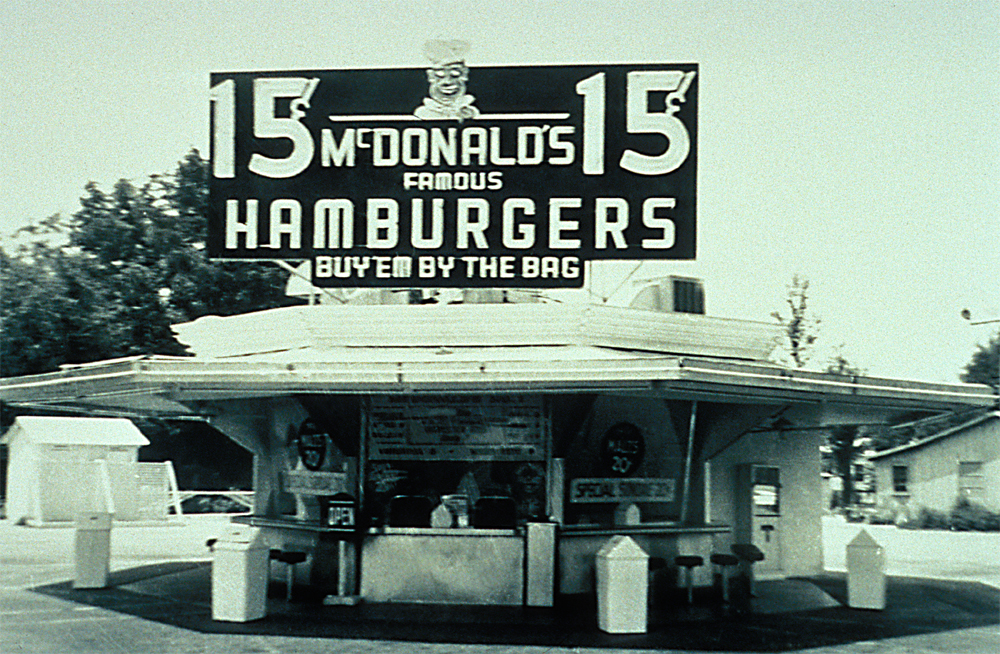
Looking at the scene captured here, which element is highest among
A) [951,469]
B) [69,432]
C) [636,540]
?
[69,432]

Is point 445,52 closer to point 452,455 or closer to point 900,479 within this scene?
A: point 452,455

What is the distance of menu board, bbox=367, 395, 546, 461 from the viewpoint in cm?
1595

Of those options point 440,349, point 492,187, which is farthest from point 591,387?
point 492,187

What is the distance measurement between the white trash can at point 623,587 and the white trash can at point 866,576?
13.4 feet

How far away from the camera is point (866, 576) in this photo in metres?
15.5

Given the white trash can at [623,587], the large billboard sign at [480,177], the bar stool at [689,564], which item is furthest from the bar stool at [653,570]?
the large billboard sign at [480,177]

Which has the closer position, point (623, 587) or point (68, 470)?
point (623, 587)

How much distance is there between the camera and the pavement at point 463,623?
12156 mm

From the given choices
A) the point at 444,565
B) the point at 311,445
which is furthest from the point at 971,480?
the point at 444,565

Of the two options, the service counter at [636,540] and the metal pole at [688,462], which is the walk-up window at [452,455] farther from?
the metal pole at [688,462]

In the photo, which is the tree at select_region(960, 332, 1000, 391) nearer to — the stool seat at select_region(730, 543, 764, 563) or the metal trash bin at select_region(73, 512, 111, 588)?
the stool seat at select_region(730, 543, 764, 563)

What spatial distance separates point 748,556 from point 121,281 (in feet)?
107

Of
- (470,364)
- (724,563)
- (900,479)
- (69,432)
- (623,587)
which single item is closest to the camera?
(623,587)

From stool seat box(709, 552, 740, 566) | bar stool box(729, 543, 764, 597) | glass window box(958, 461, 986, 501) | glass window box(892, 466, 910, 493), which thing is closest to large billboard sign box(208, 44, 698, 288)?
stool seat box(709, 552, 740, 566)
